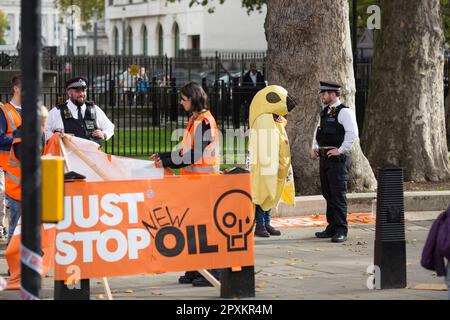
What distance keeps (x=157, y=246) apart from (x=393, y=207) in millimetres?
2171

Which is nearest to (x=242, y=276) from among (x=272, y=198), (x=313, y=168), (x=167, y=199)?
(x=167, y=199)

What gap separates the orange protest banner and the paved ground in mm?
555

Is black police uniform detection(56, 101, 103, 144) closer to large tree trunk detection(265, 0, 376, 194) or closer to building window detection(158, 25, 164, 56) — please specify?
large tree trunk detection(265, 0, 376, 194)

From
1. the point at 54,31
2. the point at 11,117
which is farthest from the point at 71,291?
the point at 54,31

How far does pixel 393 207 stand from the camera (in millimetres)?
9945

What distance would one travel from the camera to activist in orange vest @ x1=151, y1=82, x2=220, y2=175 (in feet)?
34.1

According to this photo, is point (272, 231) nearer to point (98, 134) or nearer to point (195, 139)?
point (98, 134)

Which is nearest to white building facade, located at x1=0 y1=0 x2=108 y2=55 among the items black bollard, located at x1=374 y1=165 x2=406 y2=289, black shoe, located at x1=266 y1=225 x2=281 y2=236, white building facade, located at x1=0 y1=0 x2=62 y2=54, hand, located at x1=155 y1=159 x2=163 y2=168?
white building facade, located at x1=0 y1=0 x2=62 y2=54

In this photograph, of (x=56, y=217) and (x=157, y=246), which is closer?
(x=56, y=217)

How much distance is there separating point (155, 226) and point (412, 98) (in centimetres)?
993

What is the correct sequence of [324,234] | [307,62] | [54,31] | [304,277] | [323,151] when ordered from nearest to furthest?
[304,277] < [323,151] < [324,234] < [307,62] < [54,31]

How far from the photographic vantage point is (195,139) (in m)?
10.4

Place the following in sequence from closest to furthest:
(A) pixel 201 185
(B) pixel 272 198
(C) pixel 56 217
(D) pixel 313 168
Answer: (C) pixel 56 217
(A) pixel 201 185
(B) pixel 272 198
(D) pixel 313 168
